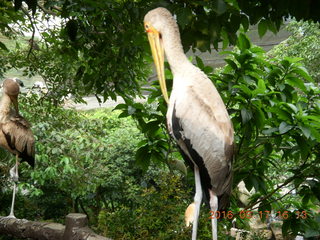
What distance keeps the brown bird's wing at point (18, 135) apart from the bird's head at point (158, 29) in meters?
2.26

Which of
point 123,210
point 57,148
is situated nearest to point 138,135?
point 57,148

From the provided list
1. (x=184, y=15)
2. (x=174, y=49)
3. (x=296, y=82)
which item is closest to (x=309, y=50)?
(x=296, y=82)

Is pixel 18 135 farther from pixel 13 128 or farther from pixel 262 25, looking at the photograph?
pixel 262 25

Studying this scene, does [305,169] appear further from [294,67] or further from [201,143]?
[201,143]

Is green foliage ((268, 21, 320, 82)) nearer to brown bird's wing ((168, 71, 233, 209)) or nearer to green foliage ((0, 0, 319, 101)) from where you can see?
green foliage ((0, 0, 319, 101))

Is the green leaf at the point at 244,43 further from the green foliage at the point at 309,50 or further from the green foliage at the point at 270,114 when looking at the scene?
the green foliage at the point at 309,50

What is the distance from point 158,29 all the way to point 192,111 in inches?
16.6

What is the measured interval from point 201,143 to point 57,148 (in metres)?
2.89

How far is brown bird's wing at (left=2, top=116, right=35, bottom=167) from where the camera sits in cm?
348

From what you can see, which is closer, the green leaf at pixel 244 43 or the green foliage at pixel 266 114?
the green foliage at pixel 266 114

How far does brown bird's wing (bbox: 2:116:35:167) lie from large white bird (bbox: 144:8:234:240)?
2265 millimetres

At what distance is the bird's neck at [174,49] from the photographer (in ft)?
5.45

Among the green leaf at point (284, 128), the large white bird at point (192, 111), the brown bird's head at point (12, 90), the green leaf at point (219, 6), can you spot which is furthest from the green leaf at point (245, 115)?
the brown bird's head at point (12, 90)

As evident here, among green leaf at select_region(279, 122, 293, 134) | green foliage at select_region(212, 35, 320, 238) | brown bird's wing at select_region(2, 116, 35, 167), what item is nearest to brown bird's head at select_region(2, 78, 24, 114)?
brown bird's wing at select_region(2, 116, 35, 167)
